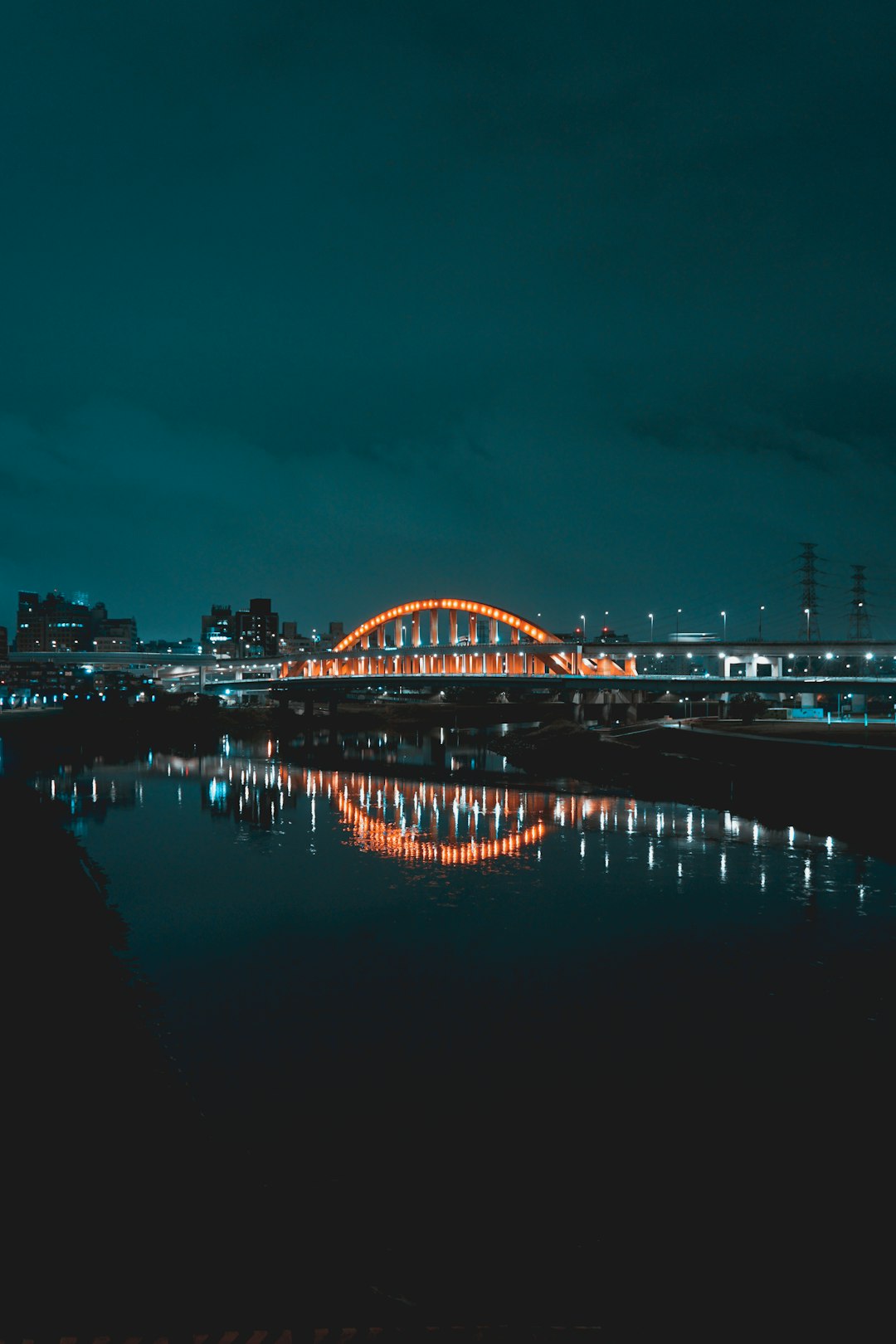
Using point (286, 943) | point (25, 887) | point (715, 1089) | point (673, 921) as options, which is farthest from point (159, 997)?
point (673, 921)

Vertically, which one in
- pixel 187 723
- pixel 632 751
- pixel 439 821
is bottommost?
pixel 439 821

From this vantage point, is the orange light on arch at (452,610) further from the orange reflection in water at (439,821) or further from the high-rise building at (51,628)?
the high-rise building at (51,628)

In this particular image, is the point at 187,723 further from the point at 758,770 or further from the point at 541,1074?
the point at 541,1074

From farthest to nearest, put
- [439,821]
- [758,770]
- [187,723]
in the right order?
[187,723] → [758,770] → [439,821]

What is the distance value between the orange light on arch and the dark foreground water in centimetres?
4728

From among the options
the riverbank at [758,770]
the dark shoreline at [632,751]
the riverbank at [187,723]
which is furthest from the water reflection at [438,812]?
the riverbank at [187,723]

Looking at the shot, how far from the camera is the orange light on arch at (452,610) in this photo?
6969 cm

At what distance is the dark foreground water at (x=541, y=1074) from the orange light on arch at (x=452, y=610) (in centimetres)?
4728

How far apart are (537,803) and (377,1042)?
2100 cm

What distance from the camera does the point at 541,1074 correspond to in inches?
372

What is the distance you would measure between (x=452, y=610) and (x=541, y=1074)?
7199 cm

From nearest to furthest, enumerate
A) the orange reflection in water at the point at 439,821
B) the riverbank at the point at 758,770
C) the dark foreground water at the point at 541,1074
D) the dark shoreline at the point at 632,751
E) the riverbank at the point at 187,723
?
the dark foreground water at the point at 541,1074 → the orange reflection in water at the point at 439,821 → the riverbank at the point at 758,770 → the dark shoreline at the point at 632,751 → the riverbank at the point at 187,723

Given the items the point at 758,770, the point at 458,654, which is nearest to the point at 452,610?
the point at 458,654

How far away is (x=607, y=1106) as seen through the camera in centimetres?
869
